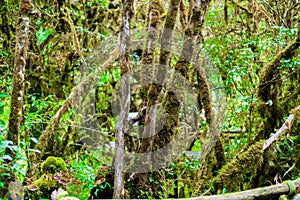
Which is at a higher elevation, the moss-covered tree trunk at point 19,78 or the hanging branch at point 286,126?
the moss-covered tree trunk at point 19,78

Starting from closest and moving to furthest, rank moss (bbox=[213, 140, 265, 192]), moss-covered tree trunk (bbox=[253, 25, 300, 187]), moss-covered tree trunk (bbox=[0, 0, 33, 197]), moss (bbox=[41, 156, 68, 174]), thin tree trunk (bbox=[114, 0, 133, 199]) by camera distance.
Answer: moss-covered tree trunk (bbox=[0, 0, 33, 197]), thin tree trunk (bbox=[114, 0, 133, 199]), moss (bbox=[41, 156, 68, 174]), moss (bbox=[213, 140, 265, 192]), moss-covered tree trunk (bbox=[253, 25, 300, 187])

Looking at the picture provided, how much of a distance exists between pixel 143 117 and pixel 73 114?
1632 millimetres

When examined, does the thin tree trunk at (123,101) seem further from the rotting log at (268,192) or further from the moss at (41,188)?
the rotting log at (268,192)

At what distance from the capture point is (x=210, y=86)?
15.1ft

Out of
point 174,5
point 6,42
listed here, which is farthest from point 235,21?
point 6,42

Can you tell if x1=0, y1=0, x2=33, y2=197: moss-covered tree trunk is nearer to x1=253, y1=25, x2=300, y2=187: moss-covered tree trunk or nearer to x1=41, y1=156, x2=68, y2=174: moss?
x1=41, y1=156, x2=68, y2=174: moss

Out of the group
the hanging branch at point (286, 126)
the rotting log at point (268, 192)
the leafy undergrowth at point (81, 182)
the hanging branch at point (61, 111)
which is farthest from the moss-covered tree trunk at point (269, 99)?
the hanging branch at point (61, 111)

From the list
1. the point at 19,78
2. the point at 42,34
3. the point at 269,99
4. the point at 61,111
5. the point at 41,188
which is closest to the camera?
the point at 19,78

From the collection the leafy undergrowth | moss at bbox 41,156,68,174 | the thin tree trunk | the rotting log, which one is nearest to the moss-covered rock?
moss at bbox 41,156,68,174

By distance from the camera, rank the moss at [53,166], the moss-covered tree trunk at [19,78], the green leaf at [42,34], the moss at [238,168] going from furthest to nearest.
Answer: the green leaf at [42,34] → the moss at [238,168] → the moss at [53,166] → the moss-covered tree trunk at [19,78]

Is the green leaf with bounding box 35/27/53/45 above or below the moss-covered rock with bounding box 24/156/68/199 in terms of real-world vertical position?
above

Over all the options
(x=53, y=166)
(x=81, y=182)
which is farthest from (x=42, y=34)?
(x=81, y=182)

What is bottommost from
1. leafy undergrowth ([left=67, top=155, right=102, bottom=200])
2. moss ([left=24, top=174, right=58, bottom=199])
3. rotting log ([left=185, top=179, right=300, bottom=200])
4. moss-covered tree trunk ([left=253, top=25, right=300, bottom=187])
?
leafy undergrowth ([left=67, top=155, right=102, bottom=200])

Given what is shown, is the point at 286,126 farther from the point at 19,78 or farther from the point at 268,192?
the point at 19,78
